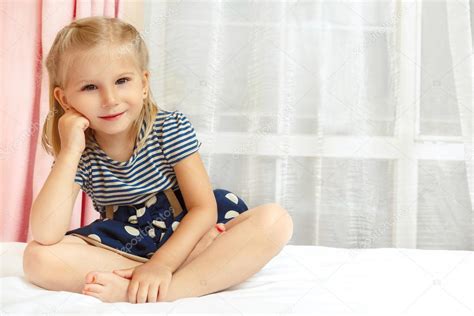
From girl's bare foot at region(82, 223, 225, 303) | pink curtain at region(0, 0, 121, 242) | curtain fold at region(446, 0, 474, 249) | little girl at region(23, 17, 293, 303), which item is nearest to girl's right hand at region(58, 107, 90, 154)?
little girl at region(23, 17, 293, 303)

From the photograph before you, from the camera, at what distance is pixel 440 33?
1.70 metres

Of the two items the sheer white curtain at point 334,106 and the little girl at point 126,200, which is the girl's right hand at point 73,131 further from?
the sheer white curtain at point 334,106

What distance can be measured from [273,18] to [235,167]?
42 cm

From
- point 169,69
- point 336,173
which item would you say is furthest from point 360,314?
point 169,69

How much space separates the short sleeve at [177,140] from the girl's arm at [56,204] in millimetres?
171

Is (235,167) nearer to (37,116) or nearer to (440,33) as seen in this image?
(37,116)

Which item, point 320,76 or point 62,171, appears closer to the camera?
point 62,171

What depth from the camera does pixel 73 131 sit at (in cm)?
108

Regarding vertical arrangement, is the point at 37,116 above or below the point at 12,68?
below

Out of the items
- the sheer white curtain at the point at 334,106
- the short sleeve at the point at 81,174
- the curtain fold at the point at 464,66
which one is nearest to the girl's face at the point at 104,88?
the short sleeve at the point at 81,174

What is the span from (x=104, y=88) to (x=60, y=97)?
121 millimetres

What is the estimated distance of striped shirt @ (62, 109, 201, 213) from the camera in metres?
1.15

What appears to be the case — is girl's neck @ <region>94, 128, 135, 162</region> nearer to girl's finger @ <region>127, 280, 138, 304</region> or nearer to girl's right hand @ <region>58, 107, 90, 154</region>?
girl's right hand @ <region>58, 107, 90, 154</region>

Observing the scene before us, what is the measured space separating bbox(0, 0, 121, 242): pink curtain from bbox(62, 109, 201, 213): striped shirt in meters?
0.47
